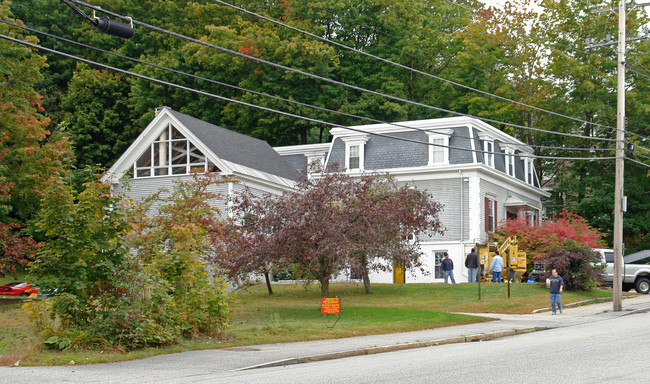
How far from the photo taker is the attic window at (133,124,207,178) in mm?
37000

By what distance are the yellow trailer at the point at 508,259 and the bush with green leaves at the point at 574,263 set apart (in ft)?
9.98

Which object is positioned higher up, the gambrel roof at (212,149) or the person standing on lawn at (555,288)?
the gambrel roof at (212,149)

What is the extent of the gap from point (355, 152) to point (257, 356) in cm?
2792

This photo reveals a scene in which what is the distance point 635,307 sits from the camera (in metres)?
28.3

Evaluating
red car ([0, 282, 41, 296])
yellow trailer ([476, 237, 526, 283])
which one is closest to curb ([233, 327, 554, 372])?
yellow trailer ([476, 237, 526, 283])

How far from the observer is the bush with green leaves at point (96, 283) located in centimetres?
1638

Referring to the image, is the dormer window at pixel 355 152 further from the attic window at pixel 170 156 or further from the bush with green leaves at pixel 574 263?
the bush with green leaves at pixel 574 263

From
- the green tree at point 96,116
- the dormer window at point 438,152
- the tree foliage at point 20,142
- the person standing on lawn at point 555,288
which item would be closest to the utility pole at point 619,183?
the person standing on lawn at point 555,288

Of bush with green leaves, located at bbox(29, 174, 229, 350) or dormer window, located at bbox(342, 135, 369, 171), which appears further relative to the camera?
dormer window, located at bbox(342, 135, 369, 171)

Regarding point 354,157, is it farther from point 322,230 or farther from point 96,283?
point 96,283

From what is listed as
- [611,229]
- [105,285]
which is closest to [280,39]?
[611,229]

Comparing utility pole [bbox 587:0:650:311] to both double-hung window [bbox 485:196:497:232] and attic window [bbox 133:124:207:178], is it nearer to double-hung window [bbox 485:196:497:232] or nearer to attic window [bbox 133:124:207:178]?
double-hung window [bbox 485:196:497:232]

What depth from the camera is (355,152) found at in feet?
141

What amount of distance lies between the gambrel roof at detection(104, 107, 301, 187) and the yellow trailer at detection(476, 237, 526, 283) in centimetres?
1115
